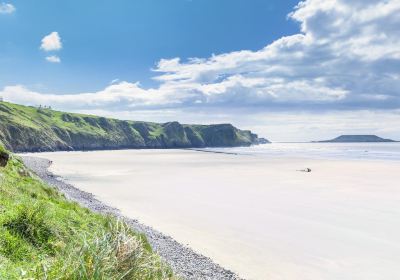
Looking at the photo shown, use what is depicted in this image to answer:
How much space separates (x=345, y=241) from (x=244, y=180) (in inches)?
1204

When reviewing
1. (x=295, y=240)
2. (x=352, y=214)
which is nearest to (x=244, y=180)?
(x=352, y=214)

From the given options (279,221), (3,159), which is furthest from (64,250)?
(279,221)

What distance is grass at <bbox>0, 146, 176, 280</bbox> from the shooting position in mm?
5314

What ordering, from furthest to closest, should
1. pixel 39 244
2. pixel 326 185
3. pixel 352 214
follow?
pixel 326 185 → pixel 352 214 → pixel 39 244

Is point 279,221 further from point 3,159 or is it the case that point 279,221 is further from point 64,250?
point 64,250

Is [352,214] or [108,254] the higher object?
[108,254]

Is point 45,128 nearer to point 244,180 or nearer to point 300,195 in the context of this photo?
point 244,180

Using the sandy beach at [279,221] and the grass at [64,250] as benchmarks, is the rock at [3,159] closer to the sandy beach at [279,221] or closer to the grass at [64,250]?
the sandy beach at [279,221]

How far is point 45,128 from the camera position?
598 ft

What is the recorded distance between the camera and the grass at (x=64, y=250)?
531cm

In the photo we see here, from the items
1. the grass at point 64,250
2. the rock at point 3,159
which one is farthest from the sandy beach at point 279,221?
the rock at point 3,159

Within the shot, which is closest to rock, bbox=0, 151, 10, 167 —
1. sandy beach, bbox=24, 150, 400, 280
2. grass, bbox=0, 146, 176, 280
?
sandy beach, bbox=24, 150, 400, 280

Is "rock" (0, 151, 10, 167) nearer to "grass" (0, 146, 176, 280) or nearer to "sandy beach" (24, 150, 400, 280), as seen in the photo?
"sandy beach" (24, 150, 400, 280)

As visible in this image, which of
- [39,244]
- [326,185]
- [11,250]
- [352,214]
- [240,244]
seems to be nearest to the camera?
[11,250]
